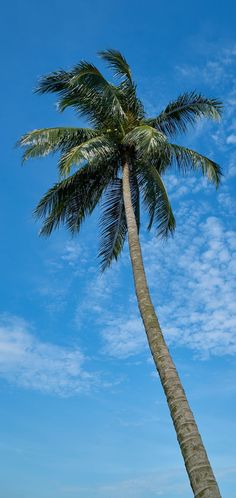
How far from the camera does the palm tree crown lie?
517 inches

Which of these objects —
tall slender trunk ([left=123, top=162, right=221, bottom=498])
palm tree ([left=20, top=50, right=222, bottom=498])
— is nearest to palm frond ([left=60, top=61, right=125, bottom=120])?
palm tree ([left=20, top=50, right=222, bottom=498])

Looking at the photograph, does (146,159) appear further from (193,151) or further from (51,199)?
(51,199)

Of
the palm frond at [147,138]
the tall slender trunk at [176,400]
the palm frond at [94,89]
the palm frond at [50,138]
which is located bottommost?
the tall slender trunk at [176,400]

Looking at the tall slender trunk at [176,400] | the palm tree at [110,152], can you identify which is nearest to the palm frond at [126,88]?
the palm tree at [110,152]

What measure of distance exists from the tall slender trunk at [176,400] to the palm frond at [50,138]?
4233 millimetres

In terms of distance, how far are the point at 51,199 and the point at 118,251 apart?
288 cm

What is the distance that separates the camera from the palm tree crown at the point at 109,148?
1312cm

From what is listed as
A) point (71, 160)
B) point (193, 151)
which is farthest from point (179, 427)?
point (193, 151)

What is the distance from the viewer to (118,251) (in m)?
15.2

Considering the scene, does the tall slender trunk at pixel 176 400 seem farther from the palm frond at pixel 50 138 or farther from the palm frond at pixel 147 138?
the palm frond at pixel 50 138

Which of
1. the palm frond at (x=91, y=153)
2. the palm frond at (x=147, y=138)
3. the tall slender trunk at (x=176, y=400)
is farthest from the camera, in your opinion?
the palm frond at (x=91, y=153)

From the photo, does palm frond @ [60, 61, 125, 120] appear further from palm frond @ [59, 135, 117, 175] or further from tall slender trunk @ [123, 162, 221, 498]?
tall slender trunk @ [123, 162, 221, 498]

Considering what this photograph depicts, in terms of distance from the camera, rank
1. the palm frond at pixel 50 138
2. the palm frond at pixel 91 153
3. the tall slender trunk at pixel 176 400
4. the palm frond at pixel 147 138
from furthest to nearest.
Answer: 1. the palm frond at pixel 50 138
2. the palm frond at pixel 91 153
3. the palm frond at pixel 147 138
4. the tall slender trunk at pixel 176 400

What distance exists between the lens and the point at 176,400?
24.7ft
